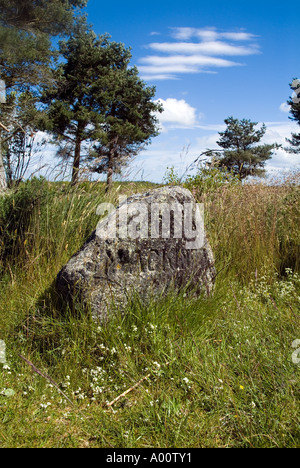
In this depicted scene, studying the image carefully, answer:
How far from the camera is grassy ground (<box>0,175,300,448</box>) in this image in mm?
2238

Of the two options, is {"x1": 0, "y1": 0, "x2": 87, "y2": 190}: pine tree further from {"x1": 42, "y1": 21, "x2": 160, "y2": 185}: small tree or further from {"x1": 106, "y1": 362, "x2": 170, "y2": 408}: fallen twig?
{"x1": 106, "y1": 362, "x2": 170, "y2": 408}: fallen twig

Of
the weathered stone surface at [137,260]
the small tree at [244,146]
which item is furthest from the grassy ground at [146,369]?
the small tree at [244,146]

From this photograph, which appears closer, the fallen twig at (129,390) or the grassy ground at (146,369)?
the grassy ground at (146,369)

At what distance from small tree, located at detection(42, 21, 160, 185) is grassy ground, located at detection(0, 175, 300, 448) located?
69.8 ft

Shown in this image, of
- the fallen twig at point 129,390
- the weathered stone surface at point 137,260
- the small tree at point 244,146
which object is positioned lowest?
the fallen twig at point 129,390

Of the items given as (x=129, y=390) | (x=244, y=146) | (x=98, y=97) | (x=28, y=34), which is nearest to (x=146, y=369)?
(x=129, y=390)

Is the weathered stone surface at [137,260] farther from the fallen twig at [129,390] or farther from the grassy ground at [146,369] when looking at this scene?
the fallen twig at [129,390]

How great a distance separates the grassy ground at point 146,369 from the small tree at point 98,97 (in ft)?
69.8

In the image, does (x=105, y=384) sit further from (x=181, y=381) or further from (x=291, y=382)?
(x=291, y=382)

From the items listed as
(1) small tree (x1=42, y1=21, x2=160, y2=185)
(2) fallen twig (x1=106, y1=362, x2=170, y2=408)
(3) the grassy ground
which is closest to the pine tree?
(1) small tree (x1=42, y1=21, x2=160, y2=185)

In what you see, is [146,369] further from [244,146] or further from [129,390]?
[244,146]

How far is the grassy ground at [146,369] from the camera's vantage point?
7.34 ft
